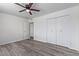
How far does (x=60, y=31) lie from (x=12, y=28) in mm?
3957

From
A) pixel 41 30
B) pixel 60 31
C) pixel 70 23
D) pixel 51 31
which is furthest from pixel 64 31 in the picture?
pixel 41 30

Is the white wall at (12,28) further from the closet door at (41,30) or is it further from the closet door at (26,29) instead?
the closet door at (41,30)

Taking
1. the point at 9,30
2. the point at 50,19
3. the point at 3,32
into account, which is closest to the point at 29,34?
the point at 9,30

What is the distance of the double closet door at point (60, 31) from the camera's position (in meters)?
3.64

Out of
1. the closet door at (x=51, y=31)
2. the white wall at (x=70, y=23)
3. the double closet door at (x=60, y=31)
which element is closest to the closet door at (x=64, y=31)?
the double closet door at (x=60, y=31)

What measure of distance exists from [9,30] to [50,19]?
3492 mm

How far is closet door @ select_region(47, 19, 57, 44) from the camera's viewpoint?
14.9ft

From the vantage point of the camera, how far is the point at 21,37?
6.21m

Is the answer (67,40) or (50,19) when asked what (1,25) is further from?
(67,40)

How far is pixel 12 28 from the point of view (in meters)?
5.28

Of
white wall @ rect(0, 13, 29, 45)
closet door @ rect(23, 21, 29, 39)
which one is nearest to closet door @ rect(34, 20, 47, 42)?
closet door @ rect(23, 21, 29, 39)

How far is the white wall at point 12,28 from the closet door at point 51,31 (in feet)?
9.34

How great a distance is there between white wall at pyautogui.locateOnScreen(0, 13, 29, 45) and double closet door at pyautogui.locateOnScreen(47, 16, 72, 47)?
285cm

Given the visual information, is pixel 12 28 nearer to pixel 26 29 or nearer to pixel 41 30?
pixel 26 29
